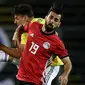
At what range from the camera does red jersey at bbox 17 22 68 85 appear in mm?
7469

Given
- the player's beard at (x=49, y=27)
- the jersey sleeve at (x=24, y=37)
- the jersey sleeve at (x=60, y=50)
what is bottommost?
the jersey sleeve at (x=24, y=37)

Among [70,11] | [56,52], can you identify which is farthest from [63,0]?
[56,52]

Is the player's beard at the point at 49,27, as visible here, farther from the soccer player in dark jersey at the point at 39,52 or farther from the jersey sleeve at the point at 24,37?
the jersey sleeve at the point at 24,37

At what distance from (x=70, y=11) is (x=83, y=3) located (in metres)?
0.26

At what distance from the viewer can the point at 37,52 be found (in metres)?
7.47

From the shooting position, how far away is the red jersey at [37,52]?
747 cm

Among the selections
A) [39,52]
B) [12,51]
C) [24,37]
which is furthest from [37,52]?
[24,37]

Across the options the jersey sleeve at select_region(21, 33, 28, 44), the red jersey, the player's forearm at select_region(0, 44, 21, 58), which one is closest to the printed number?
the red jersey

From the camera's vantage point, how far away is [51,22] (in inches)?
289

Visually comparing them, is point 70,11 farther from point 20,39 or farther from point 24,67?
point 24,67

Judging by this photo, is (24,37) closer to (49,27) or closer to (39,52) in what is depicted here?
(39,52)

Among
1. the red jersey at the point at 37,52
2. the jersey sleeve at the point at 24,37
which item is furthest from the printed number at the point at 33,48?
the jersey sleeve at the point at 24,37

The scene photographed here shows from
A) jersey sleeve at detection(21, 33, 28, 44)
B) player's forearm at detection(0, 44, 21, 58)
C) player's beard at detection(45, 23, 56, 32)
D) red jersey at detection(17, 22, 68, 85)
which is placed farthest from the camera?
jersey sleeve at detection(21, 33, 28, 44)

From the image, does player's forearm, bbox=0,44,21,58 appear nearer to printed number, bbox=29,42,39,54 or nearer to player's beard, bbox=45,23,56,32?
printed number, bbox=29,42,39,54
